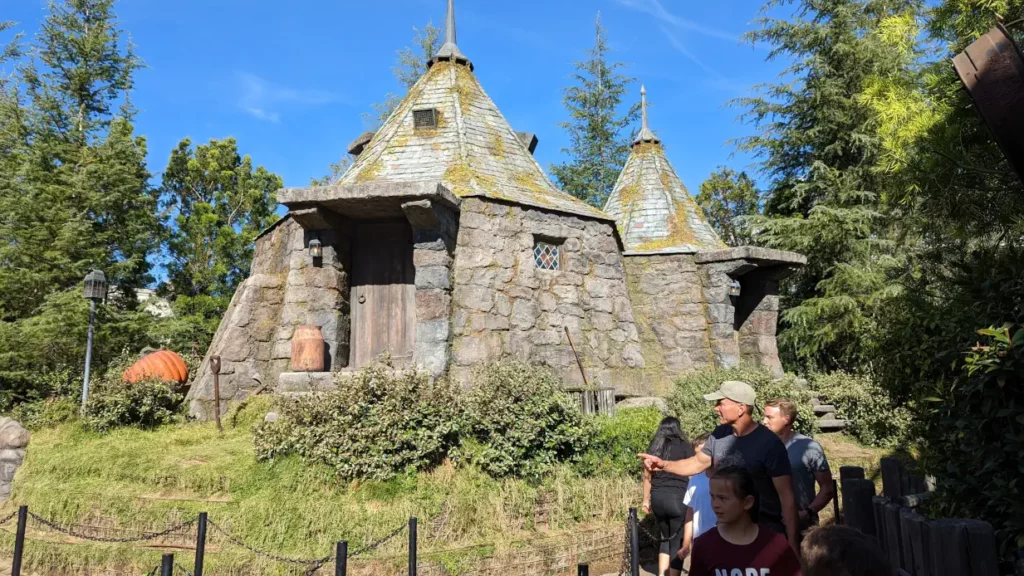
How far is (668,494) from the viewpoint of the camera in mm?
4664

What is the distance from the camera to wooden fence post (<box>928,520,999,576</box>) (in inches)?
99.0

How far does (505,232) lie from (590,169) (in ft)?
54.9

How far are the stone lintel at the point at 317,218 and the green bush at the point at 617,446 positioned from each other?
4845 mm

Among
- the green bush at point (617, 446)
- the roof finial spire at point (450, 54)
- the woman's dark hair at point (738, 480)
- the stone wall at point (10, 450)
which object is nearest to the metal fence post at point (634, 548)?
the woman's dark hair at point (738, 480)

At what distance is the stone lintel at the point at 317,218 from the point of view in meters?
9.45

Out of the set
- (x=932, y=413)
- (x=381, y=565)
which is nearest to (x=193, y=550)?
(x=381, y=565)

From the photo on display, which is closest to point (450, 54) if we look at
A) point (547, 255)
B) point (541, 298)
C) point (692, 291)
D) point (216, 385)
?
point (547, 255)

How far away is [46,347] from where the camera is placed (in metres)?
13.0

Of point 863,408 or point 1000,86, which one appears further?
point 863,408

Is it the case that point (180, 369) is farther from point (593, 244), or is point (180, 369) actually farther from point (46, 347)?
point (593, 244)

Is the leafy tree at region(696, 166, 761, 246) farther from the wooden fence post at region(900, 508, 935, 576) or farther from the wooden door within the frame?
the wooden fence post at region(900, 508, 935, 576)

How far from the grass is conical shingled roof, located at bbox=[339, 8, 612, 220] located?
15.8 feet

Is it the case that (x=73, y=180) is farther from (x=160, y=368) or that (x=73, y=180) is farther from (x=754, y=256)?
(x=754, y=256)

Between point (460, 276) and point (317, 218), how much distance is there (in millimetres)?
2243
